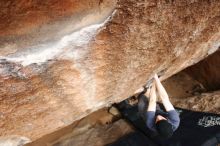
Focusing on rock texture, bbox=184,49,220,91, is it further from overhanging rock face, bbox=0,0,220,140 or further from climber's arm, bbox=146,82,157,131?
overhanging rock face, bbox=0,0,220,140

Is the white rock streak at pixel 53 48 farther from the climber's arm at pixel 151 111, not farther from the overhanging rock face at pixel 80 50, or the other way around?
the climber's arm at pixel 151 111

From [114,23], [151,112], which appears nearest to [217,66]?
[151,112]

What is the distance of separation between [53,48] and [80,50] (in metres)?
0.17

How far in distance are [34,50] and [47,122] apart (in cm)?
66

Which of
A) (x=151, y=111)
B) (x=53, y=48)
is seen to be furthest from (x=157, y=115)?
(x=53, y=48)

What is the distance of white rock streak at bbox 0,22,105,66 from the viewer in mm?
1702

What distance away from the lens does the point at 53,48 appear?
5.79 feet

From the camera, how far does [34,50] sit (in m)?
1.73

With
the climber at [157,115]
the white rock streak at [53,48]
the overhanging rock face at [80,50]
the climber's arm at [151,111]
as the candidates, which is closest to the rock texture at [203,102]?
the climber at [157,115]

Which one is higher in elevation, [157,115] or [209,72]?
[157,115]

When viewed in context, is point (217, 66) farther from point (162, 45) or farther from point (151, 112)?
point (162, 45)

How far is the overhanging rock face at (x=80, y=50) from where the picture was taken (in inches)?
65.9

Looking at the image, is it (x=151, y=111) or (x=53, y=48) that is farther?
(x=151, y=111)

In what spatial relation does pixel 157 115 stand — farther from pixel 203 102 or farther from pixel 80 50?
pixel 80 50
